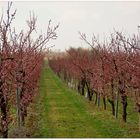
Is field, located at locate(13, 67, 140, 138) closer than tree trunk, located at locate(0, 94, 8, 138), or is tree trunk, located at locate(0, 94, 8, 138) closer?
tree trunk, located at locate(0, 94, 8, 138)

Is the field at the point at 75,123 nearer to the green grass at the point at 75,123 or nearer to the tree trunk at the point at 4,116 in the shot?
the green grass at the point at 75,123

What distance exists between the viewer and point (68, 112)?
1969cm

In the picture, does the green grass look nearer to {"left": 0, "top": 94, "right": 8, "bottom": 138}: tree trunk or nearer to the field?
the field

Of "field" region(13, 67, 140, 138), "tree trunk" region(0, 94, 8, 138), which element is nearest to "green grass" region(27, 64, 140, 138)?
"field" region(13, 67, 140, 138)

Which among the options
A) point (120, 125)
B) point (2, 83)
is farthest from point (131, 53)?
point (2, 83)

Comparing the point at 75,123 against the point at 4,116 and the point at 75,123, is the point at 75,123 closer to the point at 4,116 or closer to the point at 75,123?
the point at 75,123

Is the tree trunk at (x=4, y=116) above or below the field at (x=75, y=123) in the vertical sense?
above

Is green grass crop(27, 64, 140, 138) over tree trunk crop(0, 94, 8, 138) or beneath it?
beneath

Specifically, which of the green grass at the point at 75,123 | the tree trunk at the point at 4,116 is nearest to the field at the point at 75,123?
the green grass at the point at 75,123

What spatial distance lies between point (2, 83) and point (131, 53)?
19.5ft

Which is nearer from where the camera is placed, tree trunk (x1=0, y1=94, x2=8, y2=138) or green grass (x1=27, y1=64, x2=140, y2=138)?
tree trunk (x1=0, y1=94, x2=8, y2=138)

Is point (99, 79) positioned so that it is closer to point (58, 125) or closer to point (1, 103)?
point (58, 125)

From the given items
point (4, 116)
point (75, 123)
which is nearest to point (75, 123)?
point (75, 123)

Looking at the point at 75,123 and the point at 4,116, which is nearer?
the point at 4,116
